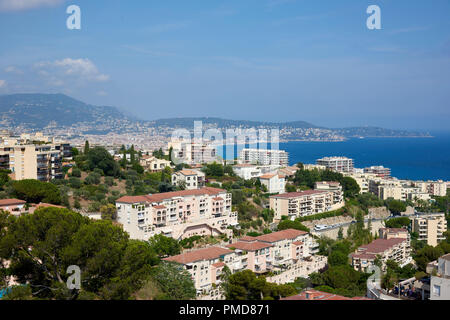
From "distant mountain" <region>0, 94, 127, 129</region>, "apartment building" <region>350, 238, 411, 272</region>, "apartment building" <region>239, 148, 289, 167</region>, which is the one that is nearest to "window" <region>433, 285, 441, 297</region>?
"apartment building" <region>350, 238, 411, 272</region>

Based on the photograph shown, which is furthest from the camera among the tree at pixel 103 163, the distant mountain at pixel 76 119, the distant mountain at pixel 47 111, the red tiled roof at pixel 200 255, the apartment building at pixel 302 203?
the distant mountain at pixel 76 119

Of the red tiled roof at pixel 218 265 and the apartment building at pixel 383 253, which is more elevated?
the red tiled roof at pixel 218 265

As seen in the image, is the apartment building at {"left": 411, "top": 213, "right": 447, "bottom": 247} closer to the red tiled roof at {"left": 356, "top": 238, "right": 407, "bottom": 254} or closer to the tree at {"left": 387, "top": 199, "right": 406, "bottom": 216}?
the tree at {"left": 387, "top": 199, "right": 406, "bottom": 216}

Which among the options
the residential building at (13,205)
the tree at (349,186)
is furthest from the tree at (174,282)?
the tree at (349,186)

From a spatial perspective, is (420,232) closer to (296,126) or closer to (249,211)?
(249,211)

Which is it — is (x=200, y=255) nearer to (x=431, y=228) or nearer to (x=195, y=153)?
(x=431, y=228)

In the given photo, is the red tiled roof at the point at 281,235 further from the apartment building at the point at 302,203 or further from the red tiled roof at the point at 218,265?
the apartment building at the point at 302,203

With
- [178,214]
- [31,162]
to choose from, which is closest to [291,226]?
[178,214]
